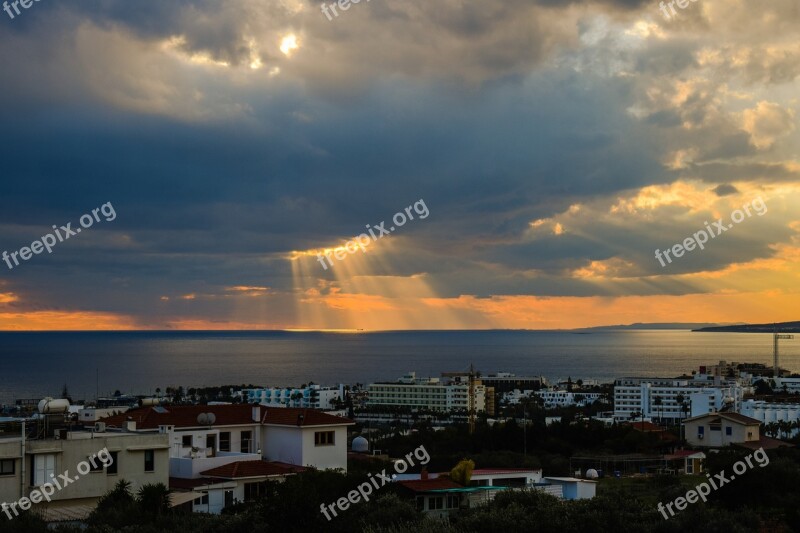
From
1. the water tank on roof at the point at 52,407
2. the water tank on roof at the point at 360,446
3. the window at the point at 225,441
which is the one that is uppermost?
the water tank on roof at the point at 52,407

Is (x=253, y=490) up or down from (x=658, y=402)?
up

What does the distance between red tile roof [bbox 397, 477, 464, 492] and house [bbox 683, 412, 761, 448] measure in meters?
26.8

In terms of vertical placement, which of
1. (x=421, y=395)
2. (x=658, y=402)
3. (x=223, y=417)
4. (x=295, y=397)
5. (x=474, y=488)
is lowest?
(x=421, y=395)

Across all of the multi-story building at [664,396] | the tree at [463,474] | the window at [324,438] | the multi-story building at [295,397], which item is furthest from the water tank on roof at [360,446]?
the multi-story building at [295,397]

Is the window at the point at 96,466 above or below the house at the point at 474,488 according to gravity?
above

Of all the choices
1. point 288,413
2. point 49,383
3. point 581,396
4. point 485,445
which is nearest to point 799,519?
point 288,413

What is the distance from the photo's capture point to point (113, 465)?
24.5 meters

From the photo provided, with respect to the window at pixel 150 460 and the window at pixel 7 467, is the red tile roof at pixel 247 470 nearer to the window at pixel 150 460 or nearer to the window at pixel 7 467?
the window at pixel 150 460

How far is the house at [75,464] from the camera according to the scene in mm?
22562

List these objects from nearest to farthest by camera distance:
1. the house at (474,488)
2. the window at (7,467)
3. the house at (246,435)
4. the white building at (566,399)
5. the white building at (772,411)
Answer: the window at (7,467)
the house at (474,488)
the house at (246,435)
the white building at (772,411)
the white building at (566,399)

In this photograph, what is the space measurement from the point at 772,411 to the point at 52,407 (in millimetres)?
80639

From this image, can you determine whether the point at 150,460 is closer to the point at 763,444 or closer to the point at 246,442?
the point at 246,442

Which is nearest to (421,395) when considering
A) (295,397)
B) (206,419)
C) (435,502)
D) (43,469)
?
(295,397)

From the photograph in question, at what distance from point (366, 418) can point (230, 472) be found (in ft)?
291
